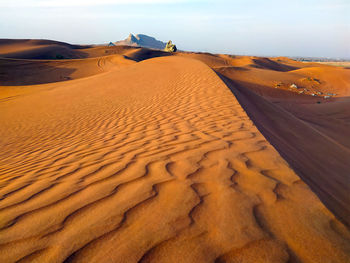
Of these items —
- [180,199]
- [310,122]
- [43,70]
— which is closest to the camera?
[180,199]

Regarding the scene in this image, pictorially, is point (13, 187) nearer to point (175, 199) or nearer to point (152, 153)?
point (152, 153)

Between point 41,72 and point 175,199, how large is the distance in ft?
74.3

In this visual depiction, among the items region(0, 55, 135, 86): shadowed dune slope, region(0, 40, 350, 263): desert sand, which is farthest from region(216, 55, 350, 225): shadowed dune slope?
region(0, 55, 135, 86): shadowed dune slope

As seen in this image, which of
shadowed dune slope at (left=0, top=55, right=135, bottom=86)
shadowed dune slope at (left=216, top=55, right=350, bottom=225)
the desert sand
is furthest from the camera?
shadowed dune slope at (left=0, top=55, right=135, bottom=86)

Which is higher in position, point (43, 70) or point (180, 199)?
point (180, 199)

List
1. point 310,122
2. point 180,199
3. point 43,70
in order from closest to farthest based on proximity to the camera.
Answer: point 180,199, point 310,122, point 43,70

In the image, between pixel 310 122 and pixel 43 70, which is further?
pixel 43 70

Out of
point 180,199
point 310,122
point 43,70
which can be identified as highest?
point 180,199

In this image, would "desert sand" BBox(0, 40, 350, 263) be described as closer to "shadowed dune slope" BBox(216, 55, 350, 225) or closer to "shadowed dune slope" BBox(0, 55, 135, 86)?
"shadowed dune slope" BBox(216, 55, 350, 225)

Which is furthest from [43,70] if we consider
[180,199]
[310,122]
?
[180,199]

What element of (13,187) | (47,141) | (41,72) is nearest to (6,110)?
(47,141)

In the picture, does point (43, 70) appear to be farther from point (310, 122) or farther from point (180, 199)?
point (180, 199)

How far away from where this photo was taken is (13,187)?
1.93m

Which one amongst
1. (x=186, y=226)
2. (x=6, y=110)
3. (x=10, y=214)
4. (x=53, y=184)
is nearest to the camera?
(x=186, y=226)
